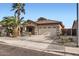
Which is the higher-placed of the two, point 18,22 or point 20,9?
point 20,9

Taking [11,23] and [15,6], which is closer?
[11,23]

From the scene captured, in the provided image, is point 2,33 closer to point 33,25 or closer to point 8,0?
point 33,25

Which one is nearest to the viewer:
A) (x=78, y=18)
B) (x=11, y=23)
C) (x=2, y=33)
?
(x=78, y=18)

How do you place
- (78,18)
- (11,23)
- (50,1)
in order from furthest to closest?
(11,23) → (78,18) → (50,1)

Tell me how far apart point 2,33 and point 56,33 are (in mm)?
8025

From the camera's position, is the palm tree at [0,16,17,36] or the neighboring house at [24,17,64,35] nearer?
the palm tree at [0,16,17,36]

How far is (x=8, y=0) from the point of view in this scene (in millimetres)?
8578

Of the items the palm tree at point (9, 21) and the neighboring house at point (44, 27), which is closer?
the palm tree at point (9, 21)

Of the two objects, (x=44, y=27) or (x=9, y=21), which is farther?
(x=44, y=27)

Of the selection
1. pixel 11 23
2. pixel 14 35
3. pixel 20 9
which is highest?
pixel 20 9

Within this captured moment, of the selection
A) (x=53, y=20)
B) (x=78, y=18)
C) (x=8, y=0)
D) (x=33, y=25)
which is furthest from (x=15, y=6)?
(x=8, y=0)

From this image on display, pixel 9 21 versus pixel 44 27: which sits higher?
pixel 9 21

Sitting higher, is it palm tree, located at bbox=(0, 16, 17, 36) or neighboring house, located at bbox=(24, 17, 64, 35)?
palm tree, located at bbox=(0, 16, 17, 36)

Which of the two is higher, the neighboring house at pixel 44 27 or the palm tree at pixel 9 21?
the palm tree at pixel 9 21
